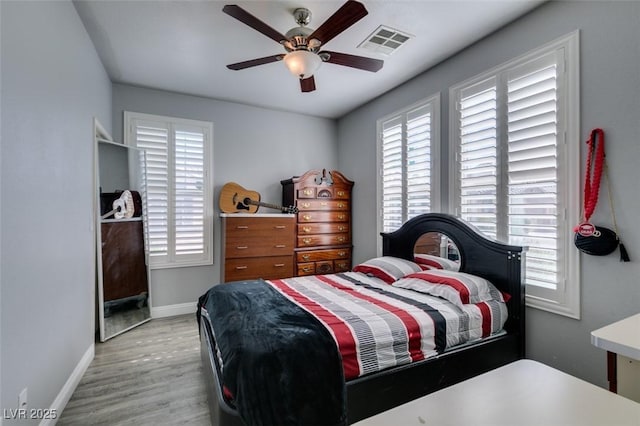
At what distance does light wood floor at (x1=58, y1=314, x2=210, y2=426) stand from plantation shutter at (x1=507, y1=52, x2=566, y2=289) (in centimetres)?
261

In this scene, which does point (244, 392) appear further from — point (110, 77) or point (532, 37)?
point (110, 77)

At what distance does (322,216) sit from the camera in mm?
4309

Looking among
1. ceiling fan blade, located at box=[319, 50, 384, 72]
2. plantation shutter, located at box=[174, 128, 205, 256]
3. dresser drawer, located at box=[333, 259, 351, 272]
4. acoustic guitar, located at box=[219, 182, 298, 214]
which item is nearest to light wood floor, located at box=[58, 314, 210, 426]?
plantation shutter, located at box=[174, 128, 205, 256]

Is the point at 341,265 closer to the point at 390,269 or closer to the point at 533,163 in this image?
the point at 390,269

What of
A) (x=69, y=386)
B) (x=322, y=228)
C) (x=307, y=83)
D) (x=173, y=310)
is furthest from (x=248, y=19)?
(x=173, y=310)

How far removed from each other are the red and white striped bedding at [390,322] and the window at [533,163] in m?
0.46

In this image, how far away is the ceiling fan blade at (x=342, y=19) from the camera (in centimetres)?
167

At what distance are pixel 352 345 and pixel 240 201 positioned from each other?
9.51ft

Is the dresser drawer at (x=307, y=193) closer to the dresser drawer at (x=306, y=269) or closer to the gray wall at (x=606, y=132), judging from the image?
the dresser drawer at (x=306, y=269)

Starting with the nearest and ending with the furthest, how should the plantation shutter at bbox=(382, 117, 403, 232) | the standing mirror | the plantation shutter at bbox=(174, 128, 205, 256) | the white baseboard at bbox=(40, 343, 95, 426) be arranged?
the white baseboard at bbox=(40, 343, 95, 426) < the standing mirror < the plantation shutter at bbox=(382, 117, 403, 232) < the plantation shutter at bbox=(174, 128, 205, 256)

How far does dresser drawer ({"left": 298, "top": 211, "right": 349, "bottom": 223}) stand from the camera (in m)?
4.14

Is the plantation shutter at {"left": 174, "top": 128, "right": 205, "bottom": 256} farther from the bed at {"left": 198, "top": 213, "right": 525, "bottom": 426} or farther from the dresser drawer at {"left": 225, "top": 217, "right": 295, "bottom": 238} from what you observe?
the bed at {"left": 198, "top": 213, "right": 525, "bottom": 426}

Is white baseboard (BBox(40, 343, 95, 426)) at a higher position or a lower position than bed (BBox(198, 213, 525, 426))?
lower

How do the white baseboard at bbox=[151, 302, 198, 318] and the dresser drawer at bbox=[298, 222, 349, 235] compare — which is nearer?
the white baseboard at bbox=[151, 302, 198, 318]
